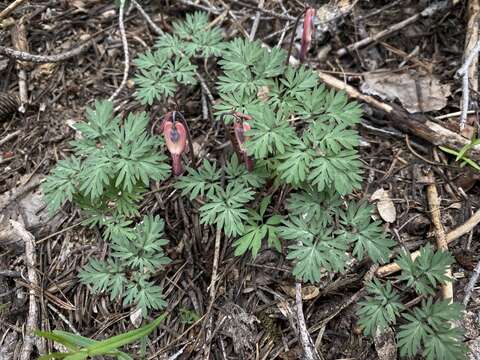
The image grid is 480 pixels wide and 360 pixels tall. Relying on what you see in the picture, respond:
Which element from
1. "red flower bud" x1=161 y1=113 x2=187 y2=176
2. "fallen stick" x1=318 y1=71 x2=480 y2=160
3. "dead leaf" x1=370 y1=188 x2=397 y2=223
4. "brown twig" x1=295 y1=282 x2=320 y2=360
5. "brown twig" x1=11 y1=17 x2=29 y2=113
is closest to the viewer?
"brown twig" x1=295 y1=282 x2=320 y2=360

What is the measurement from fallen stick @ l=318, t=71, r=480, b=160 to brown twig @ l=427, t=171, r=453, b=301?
0.21 metres

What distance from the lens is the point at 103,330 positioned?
2373 mm

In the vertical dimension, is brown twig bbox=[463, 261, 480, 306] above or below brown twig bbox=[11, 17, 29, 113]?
below

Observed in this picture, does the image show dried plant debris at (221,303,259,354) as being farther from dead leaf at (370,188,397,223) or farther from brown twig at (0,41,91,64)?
brown twig at (0,41,91,64)

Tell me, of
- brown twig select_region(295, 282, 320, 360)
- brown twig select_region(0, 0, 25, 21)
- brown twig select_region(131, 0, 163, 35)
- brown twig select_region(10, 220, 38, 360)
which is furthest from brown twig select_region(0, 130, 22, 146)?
brown twig select_region(295, 282, 320, 360)

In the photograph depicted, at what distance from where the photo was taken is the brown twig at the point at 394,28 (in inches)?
122

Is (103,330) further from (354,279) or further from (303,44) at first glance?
(303,44)

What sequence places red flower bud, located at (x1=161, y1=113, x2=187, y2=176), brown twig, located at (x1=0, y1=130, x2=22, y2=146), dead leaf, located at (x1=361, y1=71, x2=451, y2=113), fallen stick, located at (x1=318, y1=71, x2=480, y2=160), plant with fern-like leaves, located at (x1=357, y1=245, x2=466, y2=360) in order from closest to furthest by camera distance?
plant with fern-like leaves, located at (x1=357, y1=245, x2=466, y2=360) < red flower bud, located at (x1=161, y1=113, x2=187, y2=176) < fallen stick, located at (x1=318, y1=71, x2=480, y2=160) < dead leaf, located at (x1=361, y1=71, x2=451, y2=113) < brown twig, located at (x1=0, y1=130, x2=22, y2=146)

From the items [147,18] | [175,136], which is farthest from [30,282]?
[147,18]

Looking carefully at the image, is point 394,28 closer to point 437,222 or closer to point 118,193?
point 437,222

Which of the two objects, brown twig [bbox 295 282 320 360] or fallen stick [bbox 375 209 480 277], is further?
fallen stick [bbox 375 209 480 277]

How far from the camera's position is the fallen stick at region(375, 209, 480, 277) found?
2.32 meters

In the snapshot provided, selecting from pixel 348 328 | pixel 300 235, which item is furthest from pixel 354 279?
pixel 300 235

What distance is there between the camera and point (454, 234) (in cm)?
237
